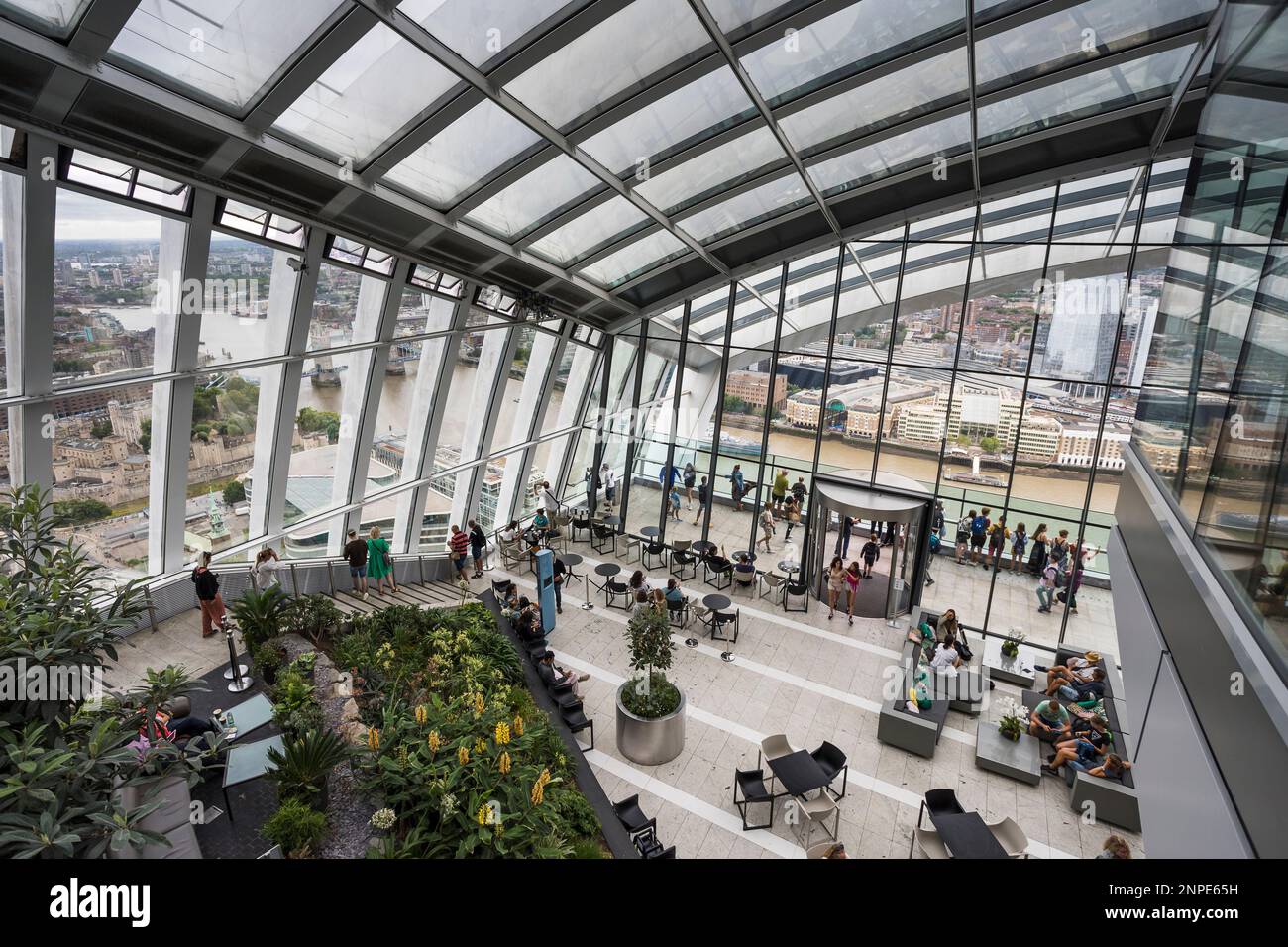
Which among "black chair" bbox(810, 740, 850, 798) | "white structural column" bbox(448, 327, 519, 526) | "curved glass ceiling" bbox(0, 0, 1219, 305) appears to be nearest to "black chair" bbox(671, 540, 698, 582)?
"white structural column" bbox(448, 327, 519, 526)

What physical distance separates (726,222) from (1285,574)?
38.9 ft

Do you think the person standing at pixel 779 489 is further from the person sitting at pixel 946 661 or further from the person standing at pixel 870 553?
the person sitting at pixel 946 661

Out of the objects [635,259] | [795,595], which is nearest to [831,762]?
[795,595]

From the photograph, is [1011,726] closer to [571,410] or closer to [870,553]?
[870,553]

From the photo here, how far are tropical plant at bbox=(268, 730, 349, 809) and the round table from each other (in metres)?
7.72

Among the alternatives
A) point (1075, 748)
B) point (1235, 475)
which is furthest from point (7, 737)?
point (1075, 748)

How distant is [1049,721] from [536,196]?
11364mm

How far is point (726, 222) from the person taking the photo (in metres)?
13.4

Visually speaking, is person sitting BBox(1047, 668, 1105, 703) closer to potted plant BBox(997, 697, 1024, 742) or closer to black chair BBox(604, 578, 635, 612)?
potted plant BBox(997, 697, 1024, 742)

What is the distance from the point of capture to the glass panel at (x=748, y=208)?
12.3m

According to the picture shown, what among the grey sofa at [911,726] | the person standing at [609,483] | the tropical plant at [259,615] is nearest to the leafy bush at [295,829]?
the tropical plant at [259,615]

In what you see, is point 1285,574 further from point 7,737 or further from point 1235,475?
point 7,737

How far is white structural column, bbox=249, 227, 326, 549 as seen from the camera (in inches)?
384

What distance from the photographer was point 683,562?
15695 mm
